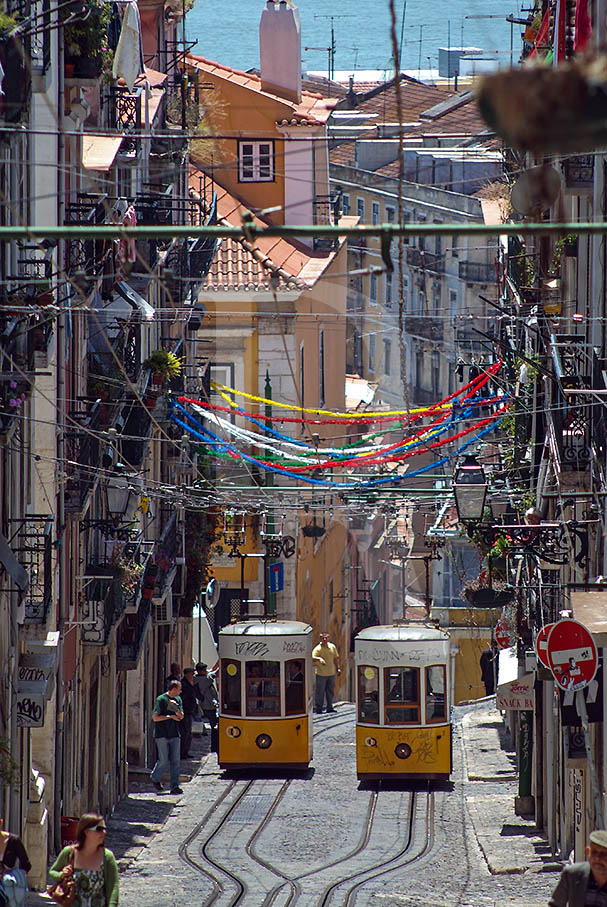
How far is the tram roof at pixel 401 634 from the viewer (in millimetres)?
22828

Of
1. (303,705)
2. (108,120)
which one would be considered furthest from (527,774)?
(108,120)

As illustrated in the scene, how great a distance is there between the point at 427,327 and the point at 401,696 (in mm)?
43178

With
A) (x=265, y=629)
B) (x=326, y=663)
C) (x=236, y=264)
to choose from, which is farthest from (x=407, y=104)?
(x=265, y=629)

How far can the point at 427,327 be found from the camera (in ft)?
214

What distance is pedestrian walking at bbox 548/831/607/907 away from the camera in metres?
8.55

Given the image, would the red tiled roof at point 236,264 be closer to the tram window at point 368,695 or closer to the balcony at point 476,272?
the tram window at point 368,695

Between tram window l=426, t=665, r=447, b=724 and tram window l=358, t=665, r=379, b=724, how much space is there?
627 millimetres

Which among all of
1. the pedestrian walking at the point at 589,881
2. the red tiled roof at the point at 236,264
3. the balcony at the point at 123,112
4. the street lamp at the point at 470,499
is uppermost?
the balcony at the point at 123,112

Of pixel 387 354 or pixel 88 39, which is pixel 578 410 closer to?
pixel 88 39

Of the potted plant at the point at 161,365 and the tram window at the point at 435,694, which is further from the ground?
the potted plant at the point at 161,365

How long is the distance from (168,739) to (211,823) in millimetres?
1690

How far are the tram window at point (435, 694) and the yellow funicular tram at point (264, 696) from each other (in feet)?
4.89

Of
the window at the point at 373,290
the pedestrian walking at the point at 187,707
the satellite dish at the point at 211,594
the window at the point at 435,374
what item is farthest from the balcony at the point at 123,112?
the window at the point at 435,374

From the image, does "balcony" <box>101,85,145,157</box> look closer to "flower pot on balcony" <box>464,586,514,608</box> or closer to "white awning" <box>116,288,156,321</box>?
"white awning" <box>116,288,156,321</box>
